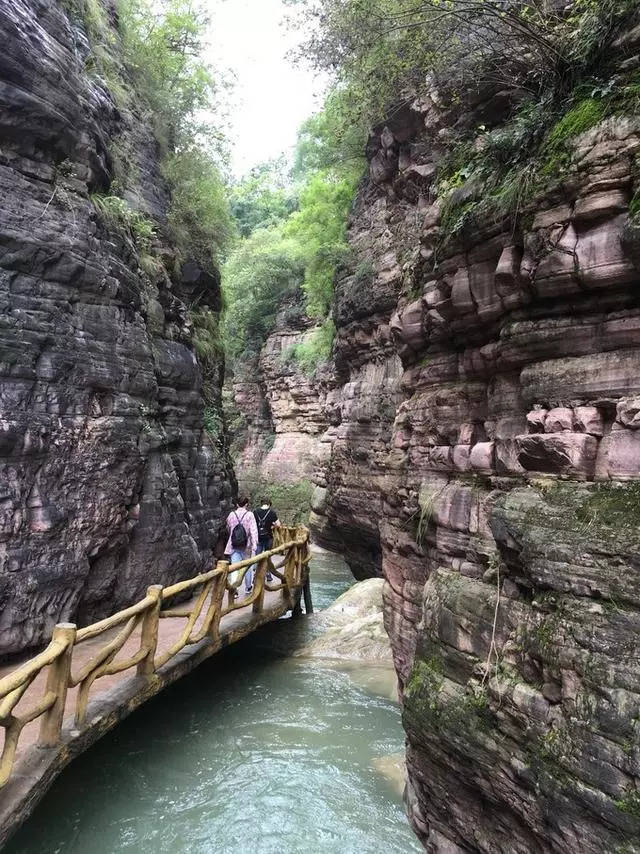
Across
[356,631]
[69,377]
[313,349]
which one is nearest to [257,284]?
[313,349]

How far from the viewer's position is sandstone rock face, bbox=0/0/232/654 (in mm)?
7059

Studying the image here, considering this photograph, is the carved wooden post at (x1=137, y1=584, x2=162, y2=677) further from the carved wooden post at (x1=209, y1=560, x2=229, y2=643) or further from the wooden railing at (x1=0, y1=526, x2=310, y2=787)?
the carved wooden post at (x1=209, y1=560, x2=229, y2=643)

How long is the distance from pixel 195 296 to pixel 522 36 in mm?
10322

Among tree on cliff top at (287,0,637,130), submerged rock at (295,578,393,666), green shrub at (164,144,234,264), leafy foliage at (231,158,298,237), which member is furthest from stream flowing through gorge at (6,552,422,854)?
leafy foliage at (231,158,298,237)

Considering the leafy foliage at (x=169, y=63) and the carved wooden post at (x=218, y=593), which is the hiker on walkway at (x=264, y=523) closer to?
the carved wooden post at (x=218, y=593)

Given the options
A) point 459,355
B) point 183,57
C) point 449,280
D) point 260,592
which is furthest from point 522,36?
point 183,57

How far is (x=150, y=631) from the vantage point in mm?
6195

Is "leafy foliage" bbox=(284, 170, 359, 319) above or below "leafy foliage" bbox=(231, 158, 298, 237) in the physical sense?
below

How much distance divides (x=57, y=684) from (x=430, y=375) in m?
4.63

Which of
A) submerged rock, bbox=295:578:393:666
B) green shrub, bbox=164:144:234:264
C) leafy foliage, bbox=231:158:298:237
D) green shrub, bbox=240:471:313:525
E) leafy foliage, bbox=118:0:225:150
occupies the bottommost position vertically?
submerged rock, bbox=295:578:393:666

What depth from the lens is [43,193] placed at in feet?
25.6

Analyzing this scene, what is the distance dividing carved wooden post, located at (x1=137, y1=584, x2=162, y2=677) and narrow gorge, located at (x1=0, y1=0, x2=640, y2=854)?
1829 millimetres

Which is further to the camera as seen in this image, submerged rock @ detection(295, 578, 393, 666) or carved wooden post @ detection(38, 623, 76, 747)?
submerged rock @ detection(295, 578, 393, 666)

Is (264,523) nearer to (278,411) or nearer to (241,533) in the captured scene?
(241,533)
